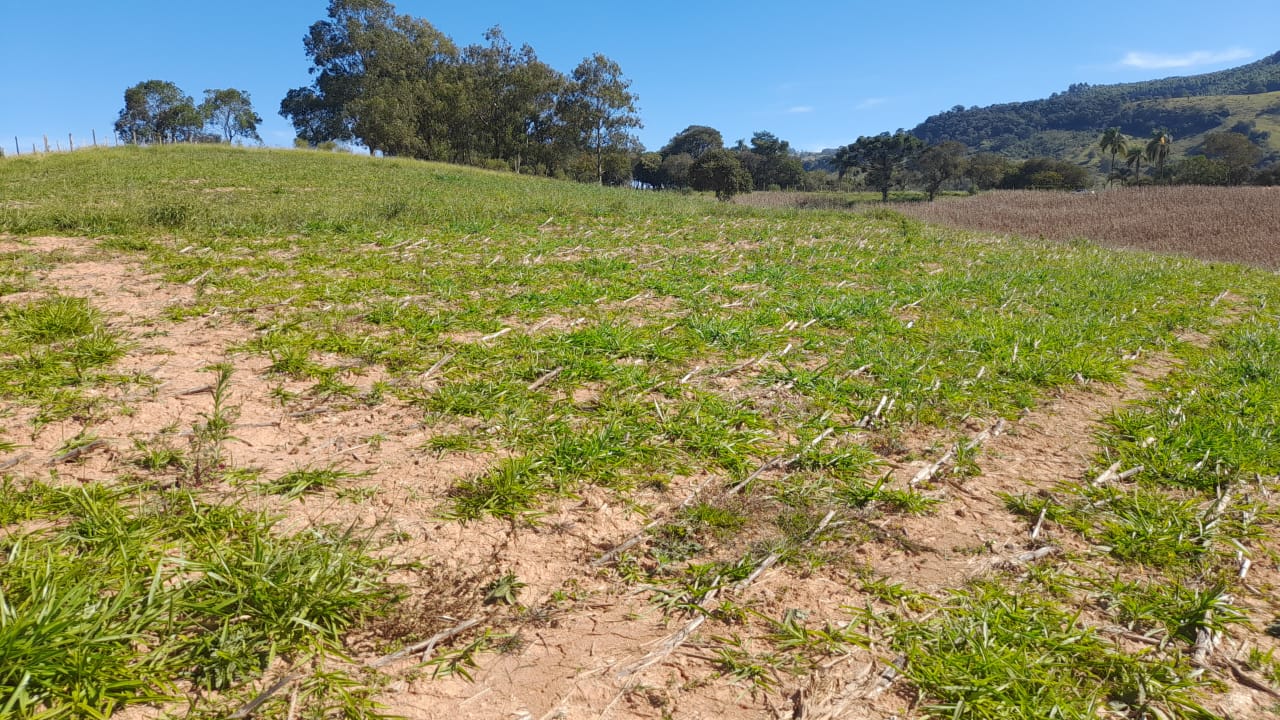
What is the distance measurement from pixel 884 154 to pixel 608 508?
10169 centimetres

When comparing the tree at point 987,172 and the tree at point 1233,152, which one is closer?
the tree at point 1233,152

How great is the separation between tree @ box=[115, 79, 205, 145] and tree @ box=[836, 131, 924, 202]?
10865 centimetres

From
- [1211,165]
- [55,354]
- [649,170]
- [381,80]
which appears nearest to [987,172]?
[1211,165]

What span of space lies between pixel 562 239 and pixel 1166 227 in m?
31.7

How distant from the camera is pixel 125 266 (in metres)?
8.55

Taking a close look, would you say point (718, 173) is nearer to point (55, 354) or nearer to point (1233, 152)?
point (55, 354)

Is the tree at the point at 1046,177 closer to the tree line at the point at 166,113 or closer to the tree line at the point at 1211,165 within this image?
the tree line at the point at 1211,165

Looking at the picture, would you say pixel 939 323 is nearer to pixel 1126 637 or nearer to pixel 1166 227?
pixel 1126 637

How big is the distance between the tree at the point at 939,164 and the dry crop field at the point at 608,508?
3527 inches

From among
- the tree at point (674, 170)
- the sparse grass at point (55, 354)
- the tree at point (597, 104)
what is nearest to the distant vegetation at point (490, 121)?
the tree at point (597, 104)

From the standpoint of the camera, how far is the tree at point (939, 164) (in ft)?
285

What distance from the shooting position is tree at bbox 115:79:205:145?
312 ft

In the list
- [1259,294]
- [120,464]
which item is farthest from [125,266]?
[1259,294]

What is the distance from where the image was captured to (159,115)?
317ft
